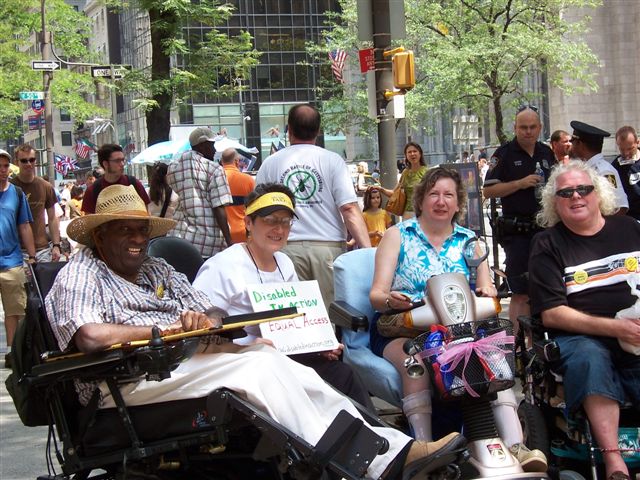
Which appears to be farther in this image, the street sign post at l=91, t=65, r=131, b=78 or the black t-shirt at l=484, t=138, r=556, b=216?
the street sign post at l=91, t=65, r=131, b=78

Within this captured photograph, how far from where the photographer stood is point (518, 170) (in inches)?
341

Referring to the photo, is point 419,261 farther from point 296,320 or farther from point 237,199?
point 237,199

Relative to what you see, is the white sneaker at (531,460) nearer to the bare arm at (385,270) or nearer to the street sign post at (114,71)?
the bare arm at (385,270)

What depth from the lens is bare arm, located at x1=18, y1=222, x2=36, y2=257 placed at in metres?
10.0

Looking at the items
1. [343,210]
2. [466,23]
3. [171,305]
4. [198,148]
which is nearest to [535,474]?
[171,305]

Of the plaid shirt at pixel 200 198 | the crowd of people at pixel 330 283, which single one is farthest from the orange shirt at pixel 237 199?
the crowd of people at pixel 330 283

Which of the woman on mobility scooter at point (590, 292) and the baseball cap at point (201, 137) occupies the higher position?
the baseball cap at point (201, 137)

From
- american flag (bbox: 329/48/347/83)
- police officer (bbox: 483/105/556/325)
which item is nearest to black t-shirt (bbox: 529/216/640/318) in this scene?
police officer (bbox: 483/105/556/325)

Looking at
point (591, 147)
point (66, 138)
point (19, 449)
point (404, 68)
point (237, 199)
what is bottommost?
point (19, 449)

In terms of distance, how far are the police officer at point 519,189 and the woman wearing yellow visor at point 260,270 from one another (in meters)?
3.07

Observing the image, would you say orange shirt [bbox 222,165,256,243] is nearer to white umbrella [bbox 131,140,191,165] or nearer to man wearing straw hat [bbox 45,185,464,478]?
man wearing straw hat [bbox 45,185,464,478]

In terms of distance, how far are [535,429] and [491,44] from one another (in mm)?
22857

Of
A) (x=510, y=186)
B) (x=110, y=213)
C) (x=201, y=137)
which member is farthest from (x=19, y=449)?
(x=510, y=186)

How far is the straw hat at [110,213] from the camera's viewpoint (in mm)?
4742
